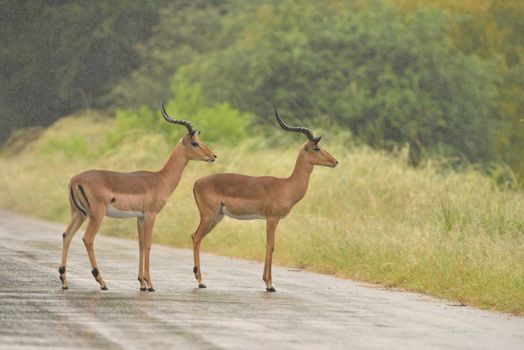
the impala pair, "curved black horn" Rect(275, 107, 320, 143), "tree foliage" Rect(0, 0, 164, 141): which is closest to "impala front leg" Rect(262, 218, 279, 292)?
the impala pair

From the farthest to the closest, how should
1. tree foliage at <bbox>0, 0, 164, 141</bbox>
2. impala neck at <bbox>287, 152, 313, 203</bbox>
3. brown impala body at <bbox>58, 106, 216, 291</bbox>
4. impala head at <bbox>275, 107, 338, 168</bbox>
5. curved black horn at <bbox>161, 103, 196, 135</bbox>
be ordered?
1. tree foliage at <bbox>0, 0, 164, 141</bbox>
2. impala head at <bbox>275, 107, 338, 168</bbox>
3. impala neck at <bbox>287, 152, 313, 203</bbox>
4. curved black horn at <bbox>161, 103, 196, 135</bbox>
5. brown impala body at <bbox>58, 106, 216, 291</bbox>

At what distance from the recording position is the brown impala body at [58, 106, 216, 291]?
631 inches

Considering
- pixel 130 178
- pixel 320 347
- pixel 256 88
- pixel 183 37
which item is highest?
pixel 183 37

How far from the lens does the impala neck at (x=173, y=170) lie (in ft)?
55.3

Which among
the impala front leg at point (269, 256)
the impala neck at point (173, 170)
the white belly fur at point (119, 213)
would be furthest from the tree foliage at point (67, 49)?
the white belly fur at point (119, 213)

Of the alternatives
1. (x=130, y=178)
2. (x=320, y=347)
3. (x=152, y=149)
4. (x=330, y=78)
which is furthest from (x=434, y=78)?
(x=320, y=347)

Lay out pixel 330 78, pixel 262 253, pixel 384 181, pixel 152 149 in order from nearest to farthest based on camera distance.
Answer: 1. pixel 262 253
2. pixel 384 181
3. pixel 152 149
4. pixel 330 78

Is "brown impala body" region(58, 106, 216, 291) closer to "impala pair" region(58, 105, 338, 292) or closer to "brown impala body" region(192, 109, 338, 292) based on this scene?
"impala pair" region(58, 105, 338, 292)

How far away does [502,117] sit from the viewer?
50.5 m

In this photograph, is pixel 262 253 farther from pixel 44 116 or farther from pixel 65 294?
pixel 44 116

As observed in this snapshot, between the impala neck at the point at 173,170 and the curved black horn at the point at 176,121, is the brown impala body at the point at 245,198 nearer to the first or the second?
the impala neck at the point at 173,170

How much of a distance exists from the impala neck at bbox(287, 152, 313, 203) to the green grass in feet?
6.42

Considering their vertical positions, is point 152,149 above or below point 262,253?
above

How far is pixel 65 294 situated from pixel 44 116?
5811cm
